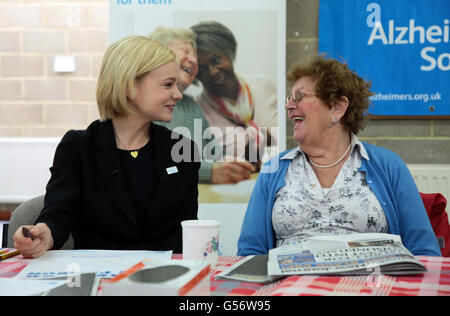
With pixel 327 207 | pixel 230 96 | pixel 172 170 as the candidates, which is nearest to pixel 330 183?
pixel 327 207

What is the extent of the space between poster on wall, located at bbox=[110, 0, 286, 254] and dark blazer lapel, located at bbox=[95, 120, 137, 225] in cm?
100

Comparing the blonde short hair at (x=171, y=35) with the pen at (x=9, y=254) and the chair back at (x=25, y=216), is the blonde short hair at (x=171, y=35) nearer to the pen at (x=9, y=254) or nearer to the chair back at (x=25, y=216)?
the chair back at (x=25, y=216)

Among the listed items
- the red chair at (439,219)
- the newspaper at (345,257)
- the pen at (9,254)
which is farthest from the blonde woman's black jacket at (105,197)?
the red chair at (439,219)

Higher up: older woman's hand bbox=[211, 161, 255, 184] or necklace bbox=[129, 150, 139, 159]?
necklace bbox=[129, 150, 139, 159]

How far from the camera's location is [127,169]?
64.3 inches

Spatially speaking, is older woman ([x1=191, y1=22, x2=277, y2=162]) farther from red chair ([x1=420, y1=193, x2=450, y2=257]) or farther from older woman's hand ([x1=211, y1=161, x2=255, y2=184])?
red chair ([x1=420, y1=193, x2=450, y2=257])

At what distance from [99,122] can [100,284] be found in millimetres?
877

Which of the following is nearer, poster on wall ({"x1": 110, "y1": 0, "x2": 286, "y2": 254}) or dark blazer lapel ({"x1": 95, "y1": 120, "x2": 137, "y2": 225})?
dark blazer lapel ({"x1": 95, "y1": 120, "x2": 137, "y2": 225})

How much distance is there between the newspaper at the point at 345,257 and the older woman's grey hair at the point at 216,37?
5.39 ft

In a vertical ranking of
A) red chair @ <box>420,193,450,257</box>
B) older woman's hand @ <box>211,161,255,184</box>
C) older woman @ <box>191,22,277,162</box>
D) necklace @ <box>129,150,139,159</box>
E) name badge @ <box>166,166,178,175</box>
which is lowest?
red chair @ <box>420,193,450,257</box>

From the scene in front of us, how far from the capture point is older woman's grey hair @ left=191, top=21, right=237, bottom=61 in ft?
8.48

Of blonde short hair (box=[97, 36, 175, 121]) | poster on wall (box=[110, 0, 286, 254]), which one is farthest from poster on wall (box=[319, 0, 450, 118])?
blonde short hair (box=[97, 36, 175, 121])

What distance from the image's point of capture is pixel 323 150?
175cm

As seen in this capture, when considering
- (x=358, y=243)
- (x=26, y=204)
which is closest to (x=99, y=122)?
(x=26, y=204)
